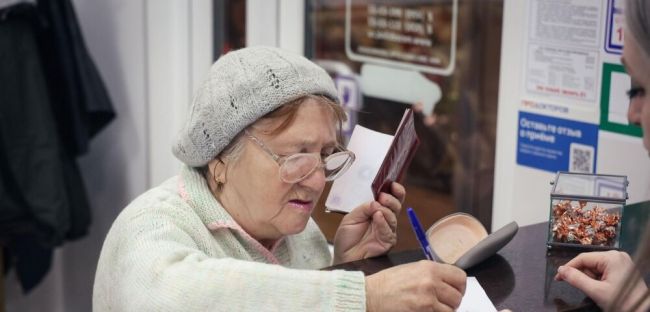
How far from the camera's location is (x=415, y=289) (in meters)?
1.31

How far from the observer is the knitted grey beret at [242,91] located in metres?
1.57

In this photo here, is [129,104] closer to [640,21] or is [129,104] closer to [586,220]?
[586,220]

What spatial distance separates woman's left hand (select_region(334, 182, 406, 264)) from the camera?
1769 mm

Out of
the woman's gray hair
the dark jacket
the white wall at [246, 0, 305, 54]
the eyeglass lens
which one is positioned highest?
the woman's gray hair

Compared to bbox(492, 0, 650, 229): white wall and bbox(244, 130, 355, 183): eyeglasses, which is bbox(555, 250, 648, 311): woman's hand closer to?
bbox(244, 130, 355, 183): eyeglasses

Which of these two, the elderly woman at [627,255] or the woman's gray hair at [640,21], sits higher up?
the woman's gray hair at [640,21]

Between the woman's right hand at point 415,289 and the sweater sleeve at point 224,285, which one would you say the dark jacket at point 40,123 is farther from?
the woman's right hand at point 415,289

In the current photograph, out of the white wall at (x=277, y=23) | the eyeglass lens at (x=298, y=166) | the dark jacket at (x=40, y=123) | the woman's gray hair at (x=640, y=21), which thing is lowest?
the dark jacket at (x=40, y=123)

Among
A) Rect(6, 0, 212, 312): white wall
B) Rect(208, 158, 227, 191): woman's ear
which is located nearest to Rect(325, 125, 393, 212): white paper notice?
Rect(208, 158, 227, 191): woman's ear

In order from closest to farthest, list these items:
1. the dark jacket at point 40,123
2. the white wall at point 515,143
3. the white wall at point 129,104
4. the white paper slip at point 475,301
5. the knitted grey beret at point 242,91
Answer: the white paper slip at point 475,301 < the knitted grey beret at point 242,91 < the white wall at point 515,143 < the dark jacket at point 40,123 < the white wall at point 129,104

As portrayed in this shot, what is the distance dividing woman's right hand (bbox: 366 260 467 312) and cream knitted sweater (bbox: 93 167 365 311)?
0.08ft

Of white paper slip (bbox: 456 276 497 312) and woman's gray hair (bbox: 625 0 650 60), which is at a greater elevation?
woman's gray hair (bbox: 625 0 650 60)

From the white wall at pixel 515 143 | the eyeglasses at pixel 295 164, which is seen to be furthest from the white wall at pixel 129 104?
the eyeglasses at pixel 295 164

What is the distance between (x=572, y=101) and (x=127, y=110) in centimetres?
203
